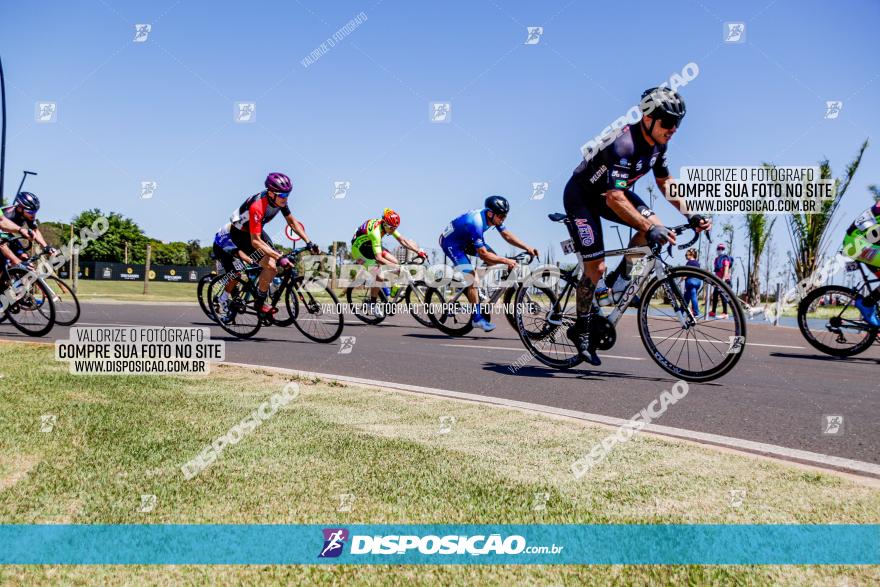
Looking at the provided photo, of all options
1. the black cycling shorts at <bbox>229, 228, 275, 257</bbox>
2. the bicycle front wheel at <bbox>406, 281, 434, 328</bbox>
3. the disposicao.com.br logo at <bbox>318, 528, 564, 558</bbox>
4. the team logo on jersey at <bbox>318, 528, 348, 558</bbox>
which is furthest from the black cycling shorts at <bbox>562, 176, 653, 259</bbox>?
the bicycle front wheel at <bbox>406, 281, 434, 328</bbox>

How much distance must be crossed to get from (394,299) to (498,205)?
3356 millimetres

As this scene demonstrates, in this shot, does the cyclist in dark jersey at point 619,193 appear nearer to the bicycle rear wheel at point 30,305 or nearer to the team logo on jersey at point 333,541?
the team logo on jersey at point 333,541

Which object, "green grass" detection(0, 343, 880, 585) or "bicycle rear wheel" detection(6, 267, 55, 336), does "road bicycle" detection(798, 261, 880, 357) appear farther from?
"bicycle rear wheel" detection(6, 267, 55, 336)

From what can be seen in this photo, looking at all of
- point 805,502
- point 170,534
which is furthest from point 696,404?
point 170,534

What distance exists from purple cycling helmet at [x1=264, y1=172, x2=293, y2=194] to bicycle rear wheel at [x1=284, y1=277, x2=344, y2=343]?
1.25 metres

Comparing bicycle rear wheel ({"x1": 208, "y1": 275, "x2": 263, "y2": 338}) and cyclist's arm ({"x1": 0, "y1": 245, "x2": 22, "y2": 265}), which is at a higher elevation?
cyclist's arm ({"x1": 0, "y1": 245, "x2": 22, "y2": 265})

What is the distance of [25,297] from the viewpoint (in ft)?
29.9

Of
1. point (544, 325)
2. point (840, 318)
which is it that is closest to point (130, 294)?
point (544, 325)

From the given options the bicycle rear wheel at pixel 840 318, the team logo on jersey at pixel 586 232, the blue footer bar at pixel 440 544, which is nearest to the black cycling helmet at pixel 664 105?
the team logo on jersey at pixel 586 232

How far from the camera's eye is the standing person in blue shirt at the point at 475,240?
9438mm

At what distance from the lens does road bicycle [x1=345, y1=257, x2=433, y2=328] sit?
37.5 ft

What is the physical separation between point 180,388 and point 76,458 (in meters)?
1.94

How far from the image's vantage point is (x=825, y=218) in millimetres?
22297

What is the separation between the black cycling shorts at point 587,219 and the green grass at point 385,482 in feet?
6.24
